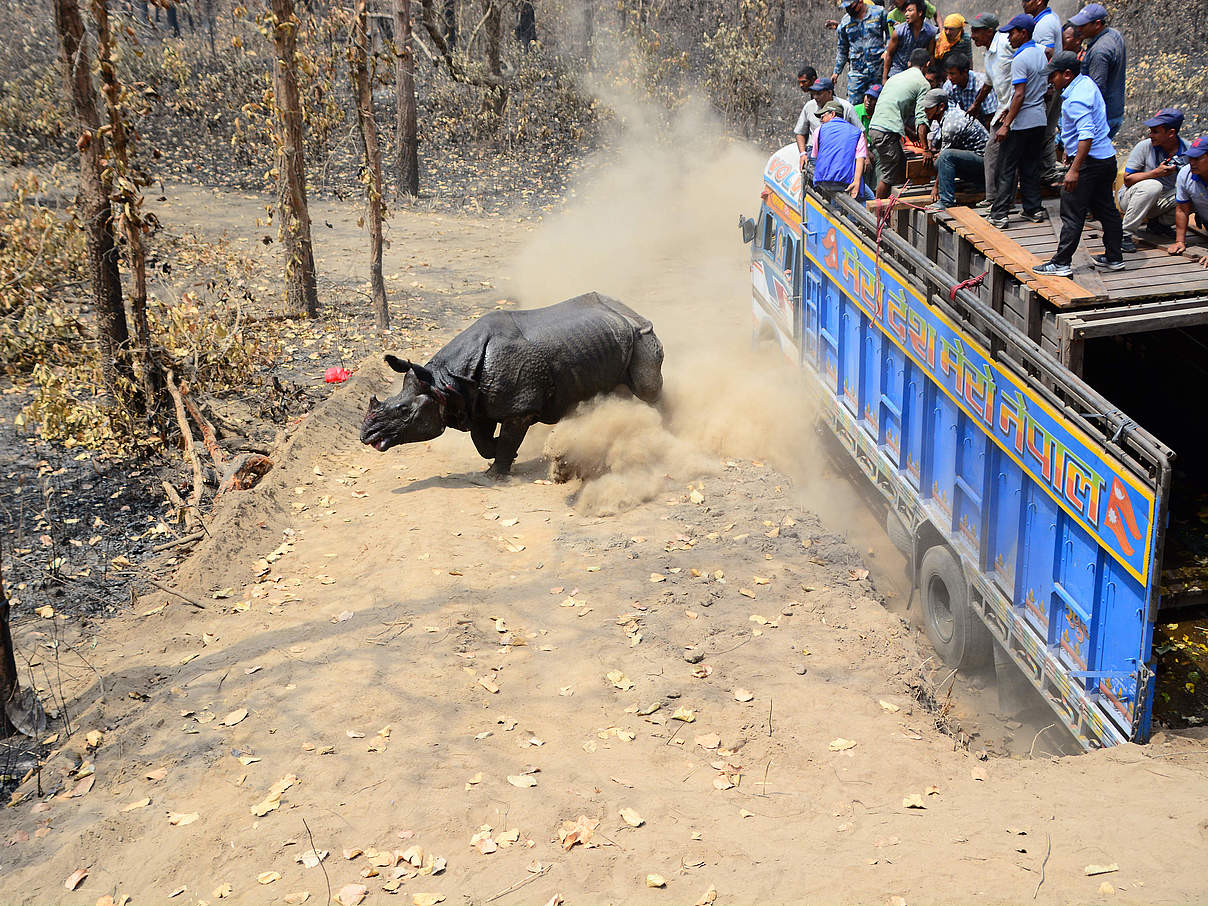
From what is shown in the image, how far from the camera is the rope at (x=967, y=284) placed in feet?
23.9

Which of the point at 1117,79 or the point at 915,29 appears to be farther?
the point at 915,29

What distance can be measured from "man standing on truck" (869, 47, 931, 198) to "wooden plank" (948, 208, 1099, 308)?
1226mm

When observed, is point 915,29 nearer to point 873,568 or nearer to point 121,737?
point 873,568

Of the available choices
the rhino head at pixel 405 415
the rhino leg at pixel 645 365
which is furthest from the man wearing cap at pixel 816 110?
the rhino head at pixel 405 415

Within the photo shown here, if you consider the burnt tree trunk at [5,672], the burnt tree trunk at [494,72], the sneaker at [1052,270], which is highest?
the burnt tree trunk at [494,72]

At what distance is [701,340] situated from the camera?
47.6 ft

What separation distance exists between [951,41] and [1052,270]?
4.07m

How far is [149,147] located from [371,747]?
2266 centimetres

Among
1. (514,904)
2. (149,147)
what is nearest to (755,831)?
(514,904)

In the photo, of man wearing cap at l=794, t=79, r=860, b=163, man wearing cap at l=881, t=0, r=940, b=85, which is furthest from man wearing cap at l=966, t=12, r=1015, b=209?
man wearing cap at l=794, t=79, r=860, b=163

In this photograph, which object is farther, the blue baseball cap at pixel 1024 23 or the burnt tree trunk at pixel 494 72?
the burnt tree trunk at pixel 494 72

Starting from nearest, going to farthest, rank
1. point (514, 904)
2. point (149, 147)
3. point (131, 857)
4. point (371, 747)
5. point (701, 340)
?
1. point (514, 904)
2. point (131, 857)
3. point (371, 747)
4. point (701, 340)
5. point (149, 147)

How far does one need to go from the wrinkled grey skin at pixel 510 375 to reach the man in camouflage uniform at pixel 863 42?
173 inches

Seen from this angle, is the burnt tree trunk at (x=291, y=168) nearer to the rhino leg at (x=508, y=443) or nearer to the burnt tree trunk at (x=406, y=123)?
the burnt tree trunk at (x=406, y=123)
